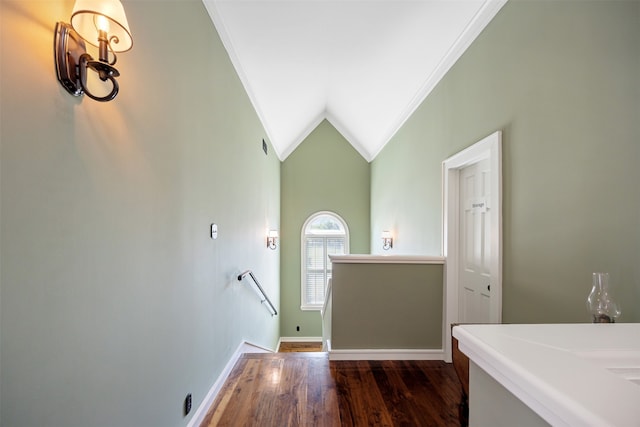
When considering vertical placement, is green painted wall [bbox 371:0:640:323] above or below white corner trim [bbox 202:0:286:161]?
below

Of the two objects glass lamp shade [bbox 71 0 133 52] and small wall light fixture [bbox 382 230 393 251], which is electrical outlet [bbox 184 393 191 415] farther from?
small wall light fixture [bbox 382 230 393 251]

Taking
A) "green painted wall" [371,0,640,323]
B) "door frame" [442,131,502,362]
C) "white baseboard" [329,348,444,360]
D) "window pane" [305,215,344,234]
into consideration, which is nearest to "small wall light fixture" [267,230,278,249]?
"window pane" [305,215,344,234]

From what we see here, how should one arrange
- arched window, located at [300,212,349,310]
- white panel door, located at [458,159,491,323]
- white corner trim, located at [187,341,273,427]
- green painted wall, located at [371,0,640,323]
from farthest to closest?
arched window, located at [300,212,349,310] < white panel door, located at [458,159,491,323] < white corner trim, located at [187,341,273,427] < green painted wall, located at [371,0,640,323]

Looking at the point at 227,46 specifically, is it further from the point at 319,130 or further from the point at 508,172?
the point at 319,130

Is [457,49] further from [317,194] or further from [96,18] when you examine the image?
[317,194]

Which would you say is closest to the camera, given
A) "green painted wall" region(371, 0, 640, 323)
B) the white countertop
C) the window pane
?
the white countertop

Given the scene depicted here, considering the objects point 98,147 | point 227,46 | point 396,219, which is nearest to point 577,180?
point 98,147

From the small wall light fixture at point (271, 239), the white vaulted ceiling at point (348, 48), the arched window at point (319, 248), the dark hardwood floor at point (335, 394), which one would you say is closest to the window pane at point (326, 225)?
the arched window at point (319, 248)

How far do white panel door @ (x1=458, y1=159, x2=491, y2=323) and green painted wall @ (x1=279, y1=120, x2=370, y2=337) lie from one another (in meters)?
3.82

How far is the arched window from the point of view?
642 centimetres

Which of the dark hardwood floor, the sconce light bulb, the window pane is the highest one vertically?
the sconce light bulb

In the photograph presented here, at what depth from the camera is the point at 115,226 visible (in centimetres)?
112

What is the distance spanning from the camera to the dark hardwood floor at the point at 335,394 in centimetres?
187

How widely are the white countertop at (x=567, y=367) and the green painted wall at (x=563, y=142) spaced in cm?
59
